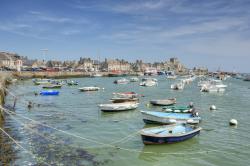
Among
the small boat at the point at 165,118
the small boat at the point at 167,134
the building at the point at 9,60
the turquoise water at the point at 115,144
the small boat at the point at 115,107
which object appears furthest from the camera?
the building at the point at 9,60

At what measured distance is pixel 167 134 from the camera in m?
25.4

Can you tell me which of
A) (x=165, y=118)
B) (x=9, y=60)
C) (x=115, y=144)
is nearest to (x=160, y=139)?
(x=115, y=144)

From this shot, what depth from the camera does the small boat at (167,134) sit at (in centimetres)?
2495

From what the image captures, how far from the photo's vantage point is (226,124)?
35844 mm

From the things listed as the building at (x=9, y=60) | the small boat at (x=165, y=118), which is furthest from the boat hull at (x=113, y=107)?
the building at (x=9, y=60)

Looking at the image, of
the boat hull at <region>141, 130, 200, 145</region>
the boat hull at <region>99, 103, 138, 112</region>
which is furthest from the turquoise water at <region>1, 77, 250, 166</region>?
the boat hull at <region>99, 103, 138, 112</region>

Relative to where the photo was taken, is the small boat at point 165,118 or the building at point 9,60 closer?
the small boat at point 165,118

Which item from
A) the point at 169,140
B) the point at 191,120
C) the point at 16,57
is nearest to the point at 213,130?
the point at 191,120

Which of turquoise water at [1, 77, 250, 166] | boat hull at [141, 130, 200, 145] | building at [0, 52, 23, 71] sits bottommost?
turquoise water at [1, 77, 250, 166]

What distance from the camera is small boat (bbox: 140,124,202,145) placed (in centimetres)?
2495

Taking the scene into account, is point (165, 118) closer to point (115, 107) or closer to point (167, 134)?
point (167, 134)

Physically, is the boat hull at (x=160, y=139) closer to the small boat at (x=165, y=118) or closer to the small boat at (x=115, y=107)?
the small boat at (x=165, y=118)

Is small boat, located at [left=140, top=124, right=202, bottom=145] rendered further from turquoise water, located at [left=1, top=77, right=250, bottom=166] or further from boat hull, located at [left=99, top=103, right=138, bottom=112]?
boat hull, located at [left=99, top=103, right=138, bottom=112]

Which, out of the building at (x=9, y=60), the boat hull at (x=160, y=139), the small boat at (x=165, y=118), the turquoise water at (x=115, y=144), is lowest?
the turquoise water at (x=115, y=144)
